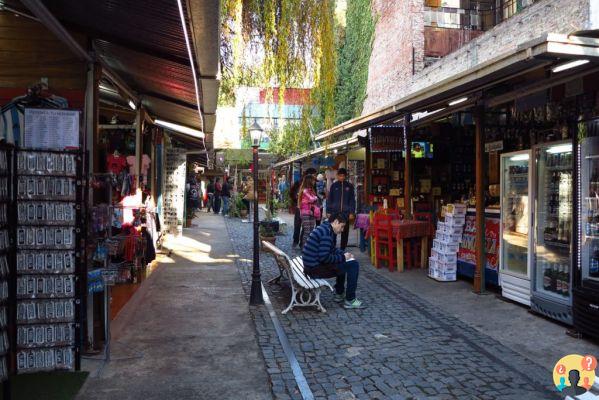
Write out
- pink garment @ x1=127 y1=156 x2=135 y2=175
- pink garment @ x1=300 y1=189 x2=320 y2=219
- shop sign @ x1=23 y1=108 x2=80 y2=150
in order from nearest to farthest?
shop sign @ x1=23 y1=108 x2=80 y2=150 → pink garment @ x1=127 y1=156 x2=135 y2=175 → pink garment @ x1=300 y1=189 x2=320 y2=219

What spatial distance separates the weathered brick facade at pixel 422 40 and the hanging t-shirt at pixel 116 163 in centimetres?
730

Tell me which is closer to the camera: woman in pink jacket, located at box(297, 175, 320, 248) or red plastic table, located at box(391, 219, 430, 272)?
red plastic table, located at box(391, 219, 430, 272)

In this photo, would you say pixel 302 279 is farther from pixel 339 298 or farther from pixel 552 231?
pixel 552 231

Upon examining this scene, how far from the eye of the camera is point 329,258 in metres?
6.61

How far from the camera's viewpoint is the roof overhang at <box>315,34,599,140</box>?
459 cm

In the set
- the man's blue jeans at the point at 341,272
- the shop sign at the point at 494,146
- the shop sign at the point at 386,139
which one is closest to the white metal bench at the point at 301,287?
the man's blue jeans at the point at 341,272

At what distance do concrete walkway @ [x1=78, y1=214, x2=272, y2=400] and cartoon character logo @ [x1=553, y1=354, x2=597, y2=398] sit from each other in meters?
2.39

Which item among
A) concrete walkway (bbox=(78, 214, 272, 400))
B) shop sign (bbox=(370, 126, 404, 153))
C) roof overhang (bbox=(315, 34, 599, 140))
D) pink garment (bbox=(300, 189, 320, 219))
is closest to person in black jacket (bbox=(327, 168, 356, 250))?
pink garment (bbox=(300, 189, 320, 219))

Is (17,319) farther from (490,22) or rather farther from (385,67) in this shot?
(385,67)

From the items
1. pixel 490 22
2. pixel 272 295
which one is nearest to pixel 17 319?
pixel 272 295

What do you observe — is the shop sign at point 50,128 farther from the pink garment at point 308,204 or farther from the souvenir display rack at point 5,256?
the pink garment at point 308,204

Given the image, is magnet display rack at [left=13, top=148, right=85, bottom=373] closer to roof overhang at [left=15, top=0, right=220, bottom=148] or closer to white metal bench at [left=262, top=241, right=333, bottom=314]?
roof overhang at [left=15, top=0, right=220, bottom=148]

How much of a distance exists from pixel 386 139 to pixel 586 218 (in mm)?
5460

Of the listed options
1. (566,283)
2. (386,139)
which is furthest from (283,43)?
(566,283)
